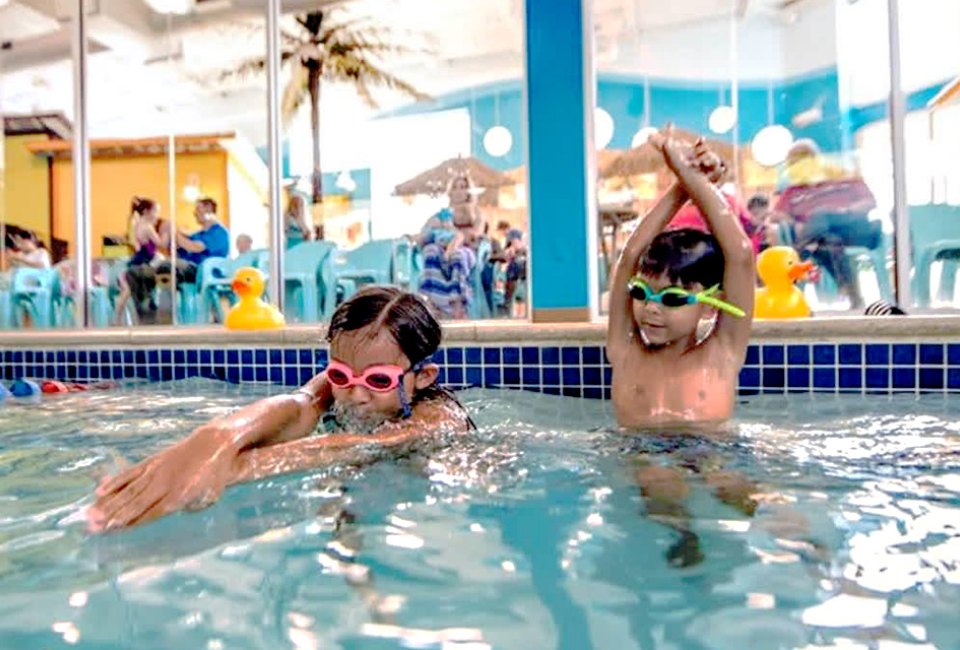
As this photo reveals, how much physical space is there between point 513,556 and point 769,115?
27.2 feet

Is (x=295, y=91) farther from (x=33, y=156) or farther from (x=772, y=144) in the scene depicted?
(x=772, y=144)

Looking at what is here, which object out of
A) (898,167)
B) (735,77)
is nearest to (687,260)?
(898,167)

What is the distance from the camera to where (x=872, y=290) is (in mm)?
6418

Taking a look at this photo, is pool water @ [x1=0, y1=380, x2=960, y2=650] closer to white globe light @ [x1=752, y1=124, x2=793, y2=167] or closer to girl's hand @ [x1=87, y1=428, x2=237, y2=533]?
girl's hand @ [x1=87, y1=428, x2=237, y2=533]

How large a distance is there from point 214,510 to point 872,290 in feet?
19.2

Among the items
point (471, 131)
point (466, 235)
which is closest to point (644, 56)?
point (471, 131)

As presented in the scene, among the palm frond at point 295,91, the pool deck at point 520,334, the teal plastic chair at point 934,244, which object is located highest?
the palm frond at point 295,91

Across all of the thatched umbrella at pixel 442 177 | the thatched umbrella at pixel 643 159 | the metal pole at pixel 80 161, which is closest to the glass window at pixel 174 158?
the metal pole at pixel 80 161

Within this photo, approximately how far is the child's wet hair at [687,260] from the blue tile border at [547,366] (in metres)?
1.41

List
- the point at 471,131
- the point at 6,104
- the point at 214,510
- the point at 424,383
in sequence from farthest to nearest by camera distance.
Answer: the point at 6,104
the point at 471,131
the point at 424,383
the point at 214,510

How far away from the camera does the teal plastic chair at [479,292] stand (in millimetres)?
7445

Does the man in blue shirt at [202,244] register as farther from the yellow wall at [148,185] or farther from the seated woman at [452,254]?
the seated woman at [452,254]

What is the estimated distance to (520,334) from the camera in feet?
14.6

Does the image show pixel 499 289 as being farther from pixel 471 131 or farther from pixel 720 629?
pixel 720 629
